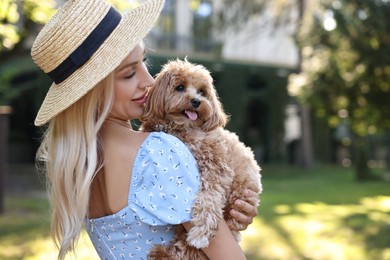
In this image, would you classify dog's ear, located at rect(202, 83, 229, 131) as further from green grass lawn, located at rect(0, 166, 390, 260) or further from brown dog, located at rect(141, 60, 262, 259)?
green grass lawn, located at rect(0, 166, 390, 260)

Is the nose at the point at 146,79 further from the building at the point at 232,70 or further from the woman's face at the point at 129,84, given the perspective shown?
the building at the point at 232,70

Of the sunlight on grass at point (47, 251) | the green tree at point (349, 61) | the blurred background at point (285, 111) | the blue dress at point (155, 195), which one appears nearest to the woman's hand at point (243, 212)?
the blue dress at point (155, 195)

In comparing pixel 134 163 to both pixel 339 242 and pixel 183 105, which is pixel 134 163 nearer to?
pixel 183 105

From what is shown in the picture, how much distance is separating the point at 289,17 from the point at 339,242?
1645 cm

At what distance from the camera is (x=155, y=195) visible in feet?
6.31

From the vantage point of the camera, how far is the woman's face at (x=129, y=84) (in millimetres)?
2121

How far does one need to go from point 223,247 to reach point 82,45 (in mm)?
889

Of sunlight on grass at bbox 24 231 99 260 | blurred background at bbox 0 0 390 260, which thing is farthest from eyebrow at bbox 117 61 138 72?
sunlight on grass at bbox 24 231 99 260

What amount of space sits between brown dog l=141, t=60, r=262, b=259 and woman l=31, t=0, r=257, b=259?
0.06 m

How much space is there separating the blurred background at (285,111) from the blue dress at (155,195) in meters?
0.68

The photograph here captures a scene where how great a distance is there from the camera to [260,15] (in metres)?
23.4

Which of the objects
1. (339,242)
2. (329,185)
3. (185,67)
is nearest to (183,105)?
(185,67)

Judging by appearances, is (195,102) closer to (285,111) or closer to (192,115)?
(192,115)

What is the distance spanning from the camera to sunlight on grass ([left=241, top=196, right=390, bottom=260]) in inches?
314
